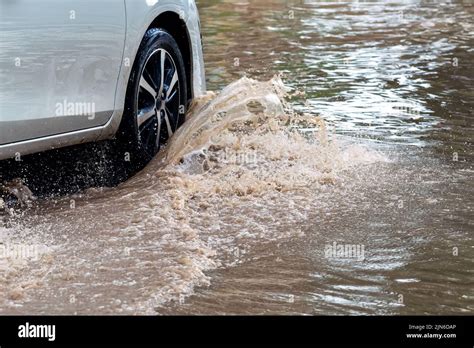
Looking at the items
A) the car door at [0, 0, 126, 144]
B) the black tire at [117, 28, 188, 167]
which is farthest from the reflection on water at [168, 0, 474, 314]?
the car door at [0, 0, 126, 144]

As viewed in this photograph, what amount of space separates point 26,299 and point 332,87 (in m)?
5.57

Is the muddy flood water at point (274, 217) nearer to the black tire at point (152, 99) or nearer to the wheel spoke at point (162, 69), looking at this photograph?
the black tire at point (152, 99)

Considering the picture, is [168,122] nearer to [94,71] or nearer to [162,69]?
[162,69]

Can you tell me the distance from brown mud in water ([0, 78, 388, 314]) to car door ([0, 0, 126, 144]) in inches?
19.5

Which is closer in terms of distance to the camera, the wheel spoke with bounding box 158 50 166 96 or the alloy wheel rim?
the alloy wheel rim

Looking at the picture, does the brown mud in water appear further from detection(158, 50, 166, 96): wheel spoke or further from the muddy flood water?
detection(158, 50, 166, 96): wheel spoke

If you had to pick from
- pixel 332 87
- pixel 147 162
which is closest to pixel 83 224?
pixel 147 162

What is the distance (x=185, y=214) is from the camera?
17.9 ft

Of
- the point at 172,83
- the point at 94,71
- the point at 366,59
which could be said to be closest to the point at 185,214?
the point at 94,71

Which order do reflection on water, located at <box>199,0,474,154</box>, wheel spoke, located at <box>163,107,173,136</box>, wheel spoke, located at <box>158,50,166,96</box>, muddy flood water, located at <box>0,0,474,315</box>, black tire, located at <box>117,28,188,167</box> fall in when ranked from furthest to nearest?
reflection on water, located at <box>199,0,474,154</box> → wheel spoke, located at <box>163,107,173,136</box> → wheel spoke, located at <box>158,50,166,96</box> → black tire, located at <box>117,28,188,167</box> → muddy flood water, located at <box>0,0,474,315</box>

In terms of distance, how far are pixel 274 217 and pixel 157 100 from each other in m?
1.35

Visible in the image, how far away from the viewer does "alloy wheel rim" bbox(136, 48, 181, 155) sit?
6199mm

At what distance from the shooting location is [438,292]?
14.3 feet
